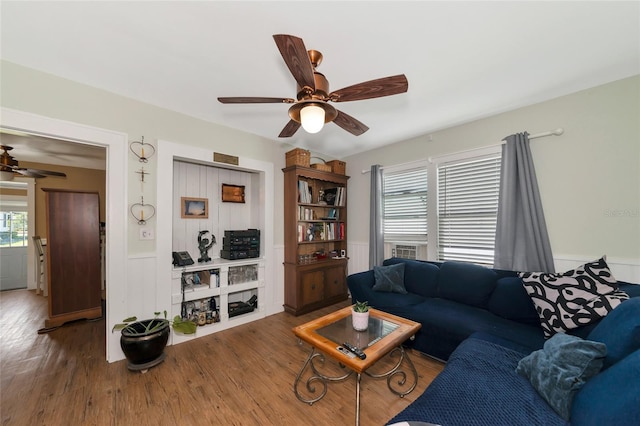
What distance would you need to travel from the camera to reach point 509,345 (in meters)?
1.70

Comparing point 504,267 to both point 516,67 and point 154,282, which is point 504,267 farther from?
point 154,282

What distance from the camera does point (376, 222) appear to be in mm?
3664

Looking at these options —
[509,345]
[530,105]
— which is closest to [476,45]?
[530,105]

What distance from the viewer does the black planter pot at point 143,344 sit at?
79.9 inches

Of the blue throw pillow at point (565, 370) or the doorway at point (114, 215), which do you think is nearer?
the blue throw pillow at point (565, 370)

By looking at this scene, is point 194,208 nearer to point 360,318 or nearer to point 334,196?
point 334,196

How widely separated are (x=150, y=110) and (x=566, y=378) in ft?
12.4

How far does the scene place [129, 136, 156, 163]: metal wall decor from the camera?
7.82ft

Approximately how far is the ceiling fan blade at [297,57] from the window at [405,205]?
8.05 ft

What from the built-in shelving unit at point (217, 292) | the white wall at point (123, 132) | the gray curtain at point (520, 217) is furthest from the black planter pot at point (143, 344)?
the gray curtain at point (520, 217)

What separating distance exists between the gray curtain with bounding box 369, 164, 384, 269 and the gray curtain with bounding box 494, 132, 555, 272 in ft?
4.80

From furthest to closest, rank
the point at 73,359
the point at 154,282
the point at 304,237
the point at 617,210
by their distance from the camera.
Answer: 1. the point at 304,237
2. the point at 154,282
3. the point at 73,359
4. the point at 617,210

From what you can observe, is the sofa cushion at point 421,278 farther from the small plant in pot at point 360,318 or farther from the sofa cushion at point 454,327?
the small plant in pot at point 360,318

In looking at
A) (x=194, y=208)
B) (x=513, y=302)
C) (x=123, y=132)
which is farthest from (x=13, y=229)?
(x=513, y=302)
